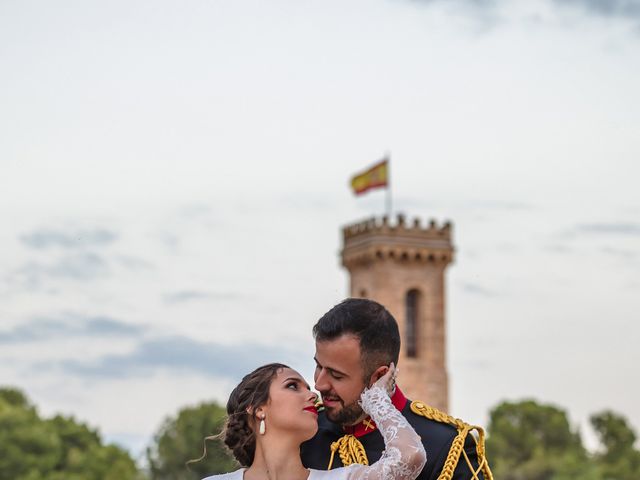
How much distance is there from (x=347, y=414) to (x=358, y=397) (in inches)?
6.1

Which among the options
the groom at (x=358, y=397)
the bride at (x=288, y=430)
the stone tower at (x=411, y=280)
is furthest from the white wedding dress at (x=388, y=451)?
the stone tower at (x=411, y=280)

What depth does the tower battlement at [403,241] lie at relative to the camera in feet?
244

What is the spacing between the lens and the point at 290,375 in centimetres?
834

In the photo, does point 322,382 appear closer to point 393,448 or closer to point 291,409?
point 291,409

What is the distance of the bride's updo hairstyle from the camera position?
27.1ft

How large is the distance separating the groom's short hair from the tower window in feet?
219

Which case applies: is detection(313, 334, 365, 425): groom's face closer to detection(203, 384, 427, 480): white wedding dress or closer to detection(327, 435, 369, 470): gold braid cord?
detection(203, 384, 427, 480): white wedding dress

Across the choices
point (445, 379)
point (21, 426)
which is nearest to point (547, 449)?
point (445, 379)

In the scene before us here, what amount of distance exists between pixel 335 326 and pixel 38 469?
66.1 metres

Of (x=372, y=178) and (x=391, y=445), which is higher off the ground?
(x=372, y=178)

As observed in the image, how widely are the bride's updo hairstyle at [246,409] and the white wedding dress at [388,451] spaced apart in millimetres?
172

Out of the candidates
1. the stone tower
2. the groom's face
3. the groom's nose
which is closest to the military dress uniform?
the groom's face

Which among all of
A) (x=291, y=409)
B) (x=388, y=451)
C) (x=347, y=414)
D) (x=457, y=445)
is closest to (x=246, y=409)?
(x=291, y=409)

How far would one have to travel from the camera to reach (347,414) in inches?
331
